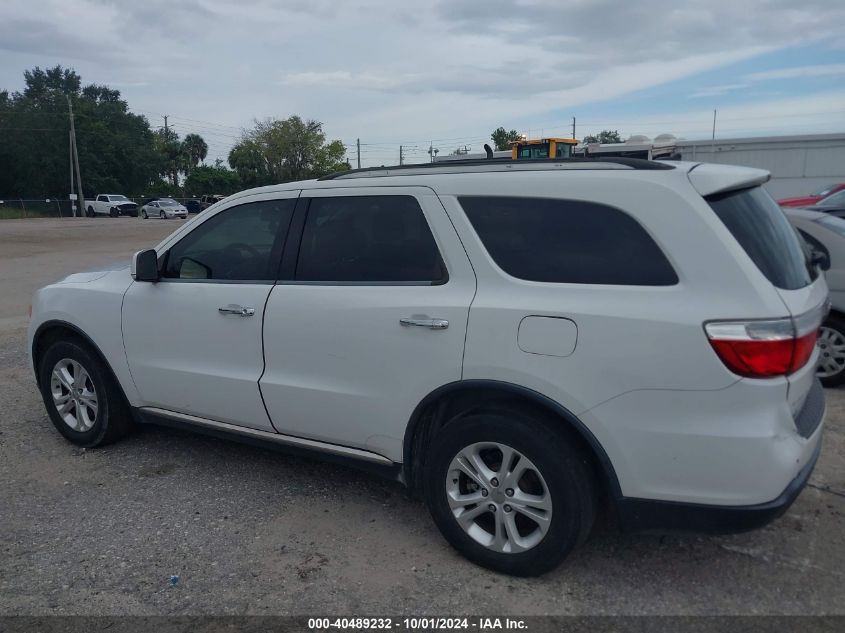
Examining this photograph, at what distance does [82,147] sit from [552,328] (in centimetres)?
6991

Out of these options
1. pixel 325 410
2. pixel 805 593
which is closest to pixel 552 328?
pixel 325 410

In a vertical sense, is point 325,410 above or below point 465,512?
above

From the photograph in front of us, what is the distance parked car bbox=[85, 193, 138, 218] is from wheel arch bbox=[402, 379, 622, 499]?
55.5m

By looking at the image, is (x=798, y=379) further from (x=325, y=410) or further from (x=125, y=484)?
(x=125, y=484)

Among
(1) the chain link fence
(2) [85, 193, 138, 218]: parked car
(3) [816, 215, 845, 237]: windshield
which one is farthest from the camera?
(1) the chain link fence

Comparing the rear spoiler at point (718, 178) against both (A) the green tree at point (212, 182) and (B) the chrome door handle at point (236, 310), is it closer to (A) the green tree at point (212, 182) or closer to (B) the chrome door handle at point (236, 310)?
(B) the chrome door handle at point (236, 310)

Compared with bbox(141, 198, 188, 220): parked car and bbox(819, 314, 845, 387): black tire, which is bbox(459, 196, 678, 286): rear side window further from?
bbox(141, 198, 188, 220): parked car

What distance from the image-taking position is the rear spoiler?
2.94 meters

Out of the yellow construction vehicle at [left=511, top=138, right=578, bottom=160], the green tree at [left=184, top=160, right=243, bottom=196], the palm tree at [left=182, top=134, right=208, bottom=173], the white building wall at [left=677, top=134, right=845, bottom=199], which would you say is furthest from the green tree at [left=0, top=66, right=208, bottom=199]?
the white building wall at [left=677, top=134, right=845, bottom=199]

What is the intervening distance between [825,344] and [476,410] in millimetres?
3972

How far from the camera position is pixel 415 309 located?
3371 millimetres

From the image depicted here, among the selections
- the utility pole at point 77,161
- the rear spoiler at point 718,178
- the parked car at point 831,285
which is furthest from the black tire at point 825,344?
the utility pole at point 77,161

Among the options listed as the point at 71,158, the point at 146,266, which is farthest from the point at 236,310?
the point at 71,158

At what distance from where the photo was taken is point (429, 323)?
3.31 metres
